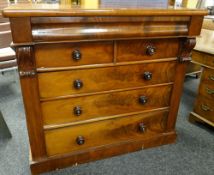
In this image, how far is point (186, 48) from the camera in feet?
4.41

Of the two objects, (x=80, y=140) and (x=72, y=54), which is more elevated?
(x=72, y=54)

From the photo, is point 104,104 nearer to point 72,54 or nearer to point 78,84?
point 78,84

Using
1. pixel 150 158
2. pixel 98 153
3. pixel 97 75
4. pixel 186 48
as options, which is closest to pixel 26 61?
pixel 97 75

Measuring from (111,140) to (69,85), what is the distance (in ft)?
1.74

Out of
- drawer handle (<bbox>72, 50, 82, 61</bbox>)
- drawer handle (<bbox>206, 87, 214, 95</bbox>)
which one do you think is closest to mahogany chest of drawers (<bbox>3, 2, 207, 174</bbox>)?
drawer handle (<bbox>72, 50, 82, 61</bbox>)

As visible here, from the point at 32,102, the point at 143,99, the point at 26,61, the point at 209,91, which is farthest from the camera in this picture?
the point at 209,91

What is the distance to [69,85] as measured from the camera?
3.95ft

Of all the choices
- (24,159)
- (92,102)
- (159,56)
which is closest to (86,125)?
(92,102)

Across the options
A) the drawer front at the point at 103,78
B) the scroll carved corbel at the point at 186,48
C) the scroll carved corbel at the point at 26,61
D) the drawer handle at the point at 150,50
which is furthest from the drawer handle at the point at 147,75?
the scroll carved corbel at the point at 26,61

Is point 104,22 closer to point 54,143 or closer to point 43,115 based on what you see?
point 43,115

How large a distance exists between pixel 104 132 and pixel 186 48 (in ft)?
2.53

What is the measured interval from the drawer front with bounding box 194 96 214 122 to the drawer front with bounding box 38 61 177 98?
505 millimetres

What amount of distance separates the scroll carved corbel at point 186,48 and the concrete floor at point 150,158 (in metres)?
0.70

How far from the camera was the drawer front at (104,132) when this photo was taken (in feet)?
4.34
